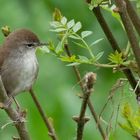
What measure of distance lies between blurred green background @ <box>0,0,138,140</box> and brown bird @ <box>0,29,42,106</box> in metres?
0.14

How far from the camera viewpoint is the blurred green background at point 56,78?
317 cm

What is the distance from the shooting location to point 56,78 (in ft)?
11.9

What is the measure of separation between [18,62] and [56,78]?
65 cm

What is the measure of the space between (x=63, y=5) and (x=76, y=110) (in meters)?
1.11

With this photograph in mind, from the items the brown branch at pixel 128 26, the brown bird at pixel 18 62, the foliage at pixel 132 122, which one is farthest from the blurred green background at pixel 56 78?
the brown branch at pixel 128 26

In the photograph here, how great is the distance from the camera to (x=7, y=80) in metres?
2.87

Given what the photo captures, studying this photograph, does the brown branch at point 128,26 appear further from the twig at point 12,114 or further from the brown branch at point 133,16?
the twig at point 12,114

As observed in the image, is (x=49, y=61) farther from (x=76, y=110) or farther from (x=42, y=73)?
(x=76, y=110)

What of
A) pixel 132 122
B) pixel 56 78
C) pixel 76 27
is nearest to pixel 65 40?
pixel 76 27

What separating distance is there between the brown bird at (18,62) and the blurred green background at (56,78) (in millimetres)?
136

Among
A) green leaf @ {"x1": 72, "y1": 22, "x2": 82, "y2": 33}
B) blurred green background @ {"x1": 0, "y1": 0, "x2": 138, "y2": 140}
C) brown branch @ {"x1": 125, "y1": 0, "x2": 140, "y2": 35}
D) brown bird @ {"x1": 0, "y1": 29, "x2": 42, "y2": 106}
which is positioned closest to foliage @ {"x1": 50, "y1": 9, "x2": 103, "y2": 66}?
green leaf @ {"x1": 72, "y1": 22, "x2": 82, "y2": 33}

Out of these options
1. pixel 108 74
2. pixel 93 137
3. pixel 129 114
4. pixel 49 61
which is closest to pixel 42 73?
pixel 49 61

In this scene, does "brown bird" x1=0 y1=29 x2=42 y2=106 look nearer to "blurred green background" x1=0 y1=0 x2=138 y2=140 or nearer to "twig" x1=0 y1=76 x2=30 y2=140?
"blurred green background" x1=0 y1=0 x2=138 y2=140

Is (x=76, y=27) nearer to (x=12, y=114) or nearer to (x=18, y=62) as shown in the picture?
(x=12, y=114)
